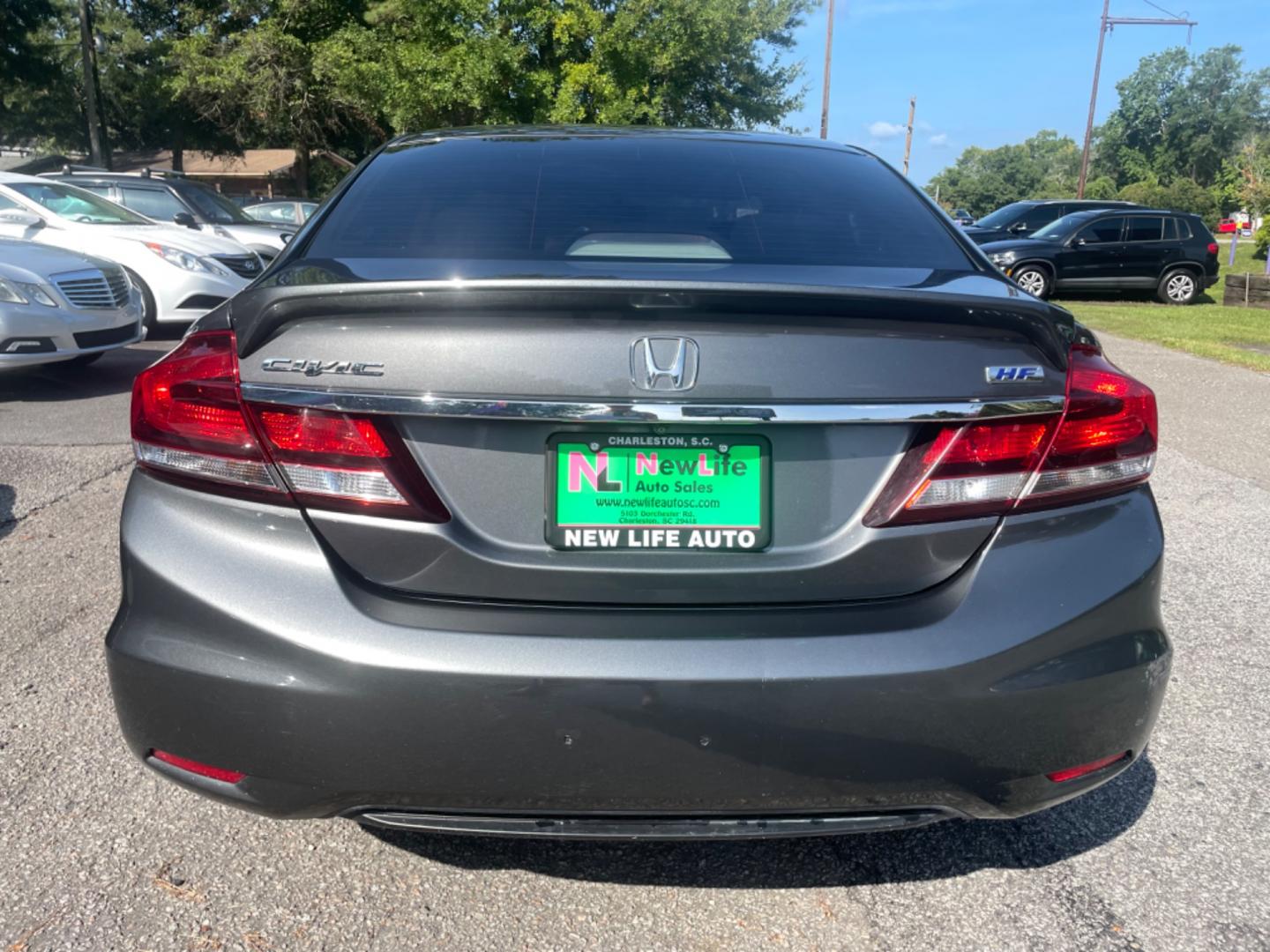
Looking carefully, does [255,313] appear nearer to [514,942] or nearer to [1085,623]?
[514,942]

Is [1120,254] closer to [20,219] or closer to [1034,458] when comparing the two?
[20,219]

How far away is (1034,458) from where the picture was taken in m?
1.99

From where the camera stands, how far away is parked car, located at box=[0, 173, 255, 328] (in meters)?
10.1

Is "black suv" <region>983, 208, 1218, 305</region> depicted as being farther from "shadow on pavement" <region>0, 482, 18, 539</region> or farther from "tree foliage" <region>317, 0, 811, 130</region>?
"shadow on pavement" <region>0, 482, 18, 539</region>

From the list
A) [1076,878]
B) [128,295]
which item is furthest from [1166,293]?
[1076,878]

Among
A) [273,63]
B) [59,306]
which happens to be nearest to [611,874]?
[59,306]

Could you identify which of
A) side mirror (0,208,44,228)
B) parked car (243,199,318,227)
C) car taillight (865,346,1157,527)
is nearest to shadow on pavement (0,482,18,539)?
car taillight (865,346,1157,527)

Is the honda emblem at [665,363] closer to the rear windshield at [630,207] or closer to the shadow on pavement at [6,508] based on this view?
the rear windshield at [630,207]

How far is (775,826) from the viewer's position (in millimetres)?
1959

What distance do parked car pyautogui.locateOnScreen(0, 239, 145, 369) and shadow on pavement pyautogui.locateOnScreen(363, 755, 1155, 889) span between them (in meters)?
6.33

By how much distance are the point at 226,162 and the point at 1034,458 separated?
211 ft

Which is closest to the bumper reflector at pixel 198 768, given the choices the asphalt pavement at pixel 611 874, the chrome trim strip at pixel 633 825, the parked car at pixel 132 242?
the chrome trim strip at pixel 633 825

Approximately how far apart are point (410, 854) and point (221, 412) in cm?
111

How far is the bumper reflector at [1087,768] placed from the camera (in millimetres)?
2037
